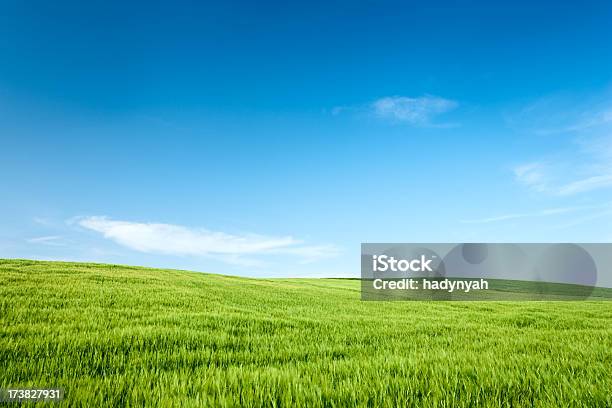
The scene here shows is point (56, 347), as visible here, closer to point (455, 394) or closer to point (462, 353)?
point (455, 394)

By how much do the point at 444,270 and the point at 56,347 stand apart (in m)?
41.0

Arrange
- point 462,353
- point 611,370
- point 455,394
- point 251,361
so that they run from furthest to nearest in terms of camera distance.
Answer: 1. point 462,353
2. point 251,361
3. point 611,370
4. point 455,394

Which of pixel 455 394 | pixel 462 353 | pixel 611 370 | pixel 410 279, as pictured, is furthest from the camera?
pixel 410 279

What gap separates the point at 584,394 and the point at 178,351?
548 centimetres

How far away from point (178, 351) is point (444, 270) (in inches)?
1572

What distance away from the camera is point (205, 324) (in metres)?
8.08

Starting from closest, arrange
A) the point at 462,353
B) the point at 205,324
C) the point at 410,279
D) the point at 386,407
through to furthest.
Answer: the point at 386,407
the point at 462,353
the point at 205,324
the point at 410,279

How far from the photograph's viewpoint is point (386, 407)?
3.56 metres

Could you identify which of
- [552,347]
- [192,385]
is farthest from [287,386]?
[552,347]

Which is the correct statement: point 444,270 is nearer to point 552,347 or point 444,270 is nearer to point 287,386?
point 552,347

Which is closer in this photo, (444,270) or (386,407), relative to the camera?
(386,407)

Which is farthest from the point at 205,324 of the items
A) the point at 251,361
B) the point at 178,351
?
the point at 251,361

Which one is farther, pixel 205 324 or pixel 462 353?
pixel 205 324

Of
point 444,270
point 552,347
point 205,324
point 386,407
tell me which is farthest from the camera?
point 444,270
